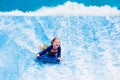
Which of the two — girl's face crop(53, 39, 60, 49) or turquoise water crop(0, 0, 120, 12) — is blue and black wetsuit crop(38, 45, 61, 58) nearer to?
girl's face crop(53, 39, 60, 49)

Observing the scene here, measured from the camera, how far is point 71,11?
6.88m

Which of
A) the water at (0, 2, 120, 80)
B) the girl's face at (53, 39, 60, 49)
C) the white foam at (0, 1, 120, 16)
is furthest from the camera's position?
the white foam at (0, 1, 120, 16)

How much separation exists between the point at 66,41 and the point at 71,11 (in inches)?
55.5

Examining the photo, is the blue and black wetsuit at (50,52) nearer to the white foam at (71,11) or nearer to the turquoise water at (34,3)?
the white foam at (71,11)

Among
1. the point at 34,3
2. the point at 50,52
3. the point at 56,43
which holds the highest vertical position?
the point at 34,3

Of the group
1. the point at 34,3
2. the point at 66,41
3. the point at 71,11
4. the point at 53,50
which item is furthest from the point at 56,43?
the point at 34,3

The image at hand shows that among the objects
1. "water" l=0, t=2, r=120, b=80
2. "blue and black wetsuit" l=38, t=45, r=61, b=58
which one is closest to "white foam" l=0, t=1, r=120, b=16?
"water" l=0, t=2, r=120, b=80

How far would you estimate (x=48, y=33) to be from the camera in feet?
19.5

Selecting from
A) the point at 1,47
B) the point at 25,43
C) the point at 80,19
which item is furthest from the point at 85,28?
the point at 1,47

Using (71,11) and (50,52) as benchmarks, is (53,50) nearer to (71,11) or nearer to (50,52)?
(50,52)

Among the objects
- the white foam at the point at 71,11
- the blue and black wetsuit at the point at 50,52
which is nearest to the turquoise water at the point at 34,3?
the white foam at the point at 71,11

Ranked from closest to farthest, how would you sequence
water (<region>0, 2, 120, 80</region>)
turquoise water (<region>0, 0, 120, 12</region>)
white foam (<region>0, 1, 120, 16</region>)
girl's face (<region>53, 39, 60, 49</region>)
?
water (<region>0, 2, 120, 80</region>) → girl's face (<region>53, 39, 60, 49</region>) → white foam (<region>0, 1, 120, 16</region>) → turquoise water (<region>0, 0, 120, 12</region>)

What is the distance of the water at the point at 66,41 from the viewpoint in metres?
4.71

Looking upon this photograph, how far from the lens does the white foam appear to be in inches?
269
